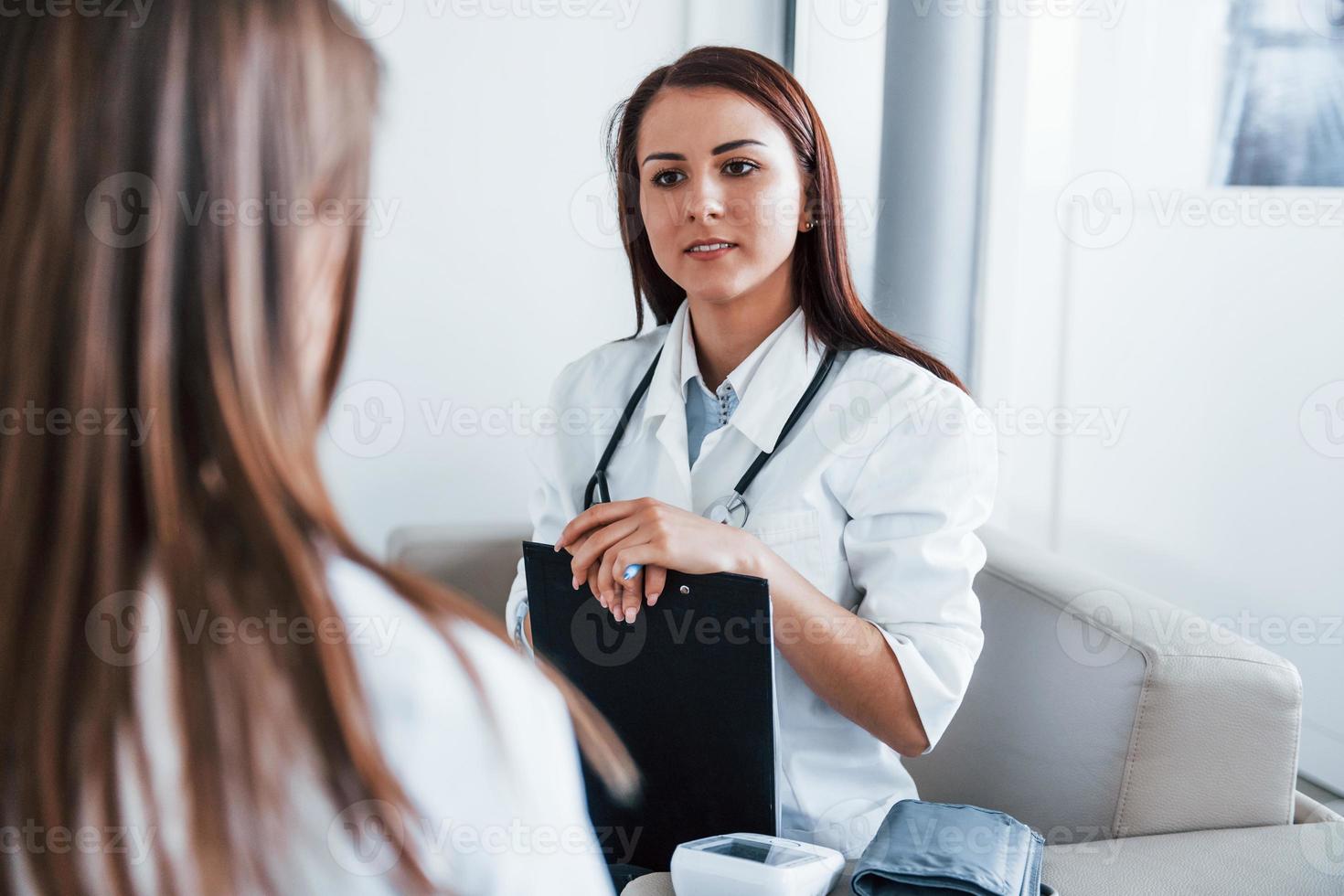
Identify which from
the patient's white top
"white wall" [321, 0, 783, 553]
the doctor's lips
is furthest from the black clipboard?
"white wall" [321, 0, 783, 553]

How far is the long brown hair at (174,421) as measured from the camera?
0.99 feet

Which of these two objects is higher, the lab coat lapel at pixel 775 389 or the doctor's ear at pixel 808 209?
the doctor's ear at pixel 808 209

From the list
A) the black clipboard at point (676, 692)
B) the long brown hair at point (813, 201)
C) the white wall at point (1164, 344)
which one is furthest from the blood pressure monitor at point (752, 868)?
the white wall at point (1164, 344)

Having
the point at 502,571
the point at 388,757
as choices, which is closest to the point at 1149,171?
the point at 502,571

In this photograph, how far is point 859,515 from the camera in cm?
104

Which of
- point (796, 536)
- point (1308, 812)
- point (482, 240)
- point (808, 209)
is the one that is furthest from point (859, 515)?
point (482, 240)

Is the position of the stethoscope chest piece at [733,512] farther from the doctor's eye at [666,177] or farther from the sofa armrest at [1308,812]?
the sofa armrest at [1308,812]

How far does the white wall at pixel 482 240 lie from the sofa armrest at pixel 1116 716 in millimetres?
980

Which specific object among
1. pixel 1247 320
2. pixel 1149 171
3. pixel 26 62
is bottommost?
pixel 1247 320

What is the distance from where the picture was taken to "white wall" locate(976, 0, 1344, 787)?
156 centimetres

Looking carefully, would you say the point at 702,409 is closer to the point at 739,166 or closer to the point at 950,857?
the point at 739,166

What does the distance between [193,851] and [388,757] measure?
0.06 meters

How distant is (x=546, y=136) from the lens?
75.0 inches

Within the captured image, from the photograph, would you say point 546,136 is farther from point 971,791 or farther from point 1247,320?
point 971,791
